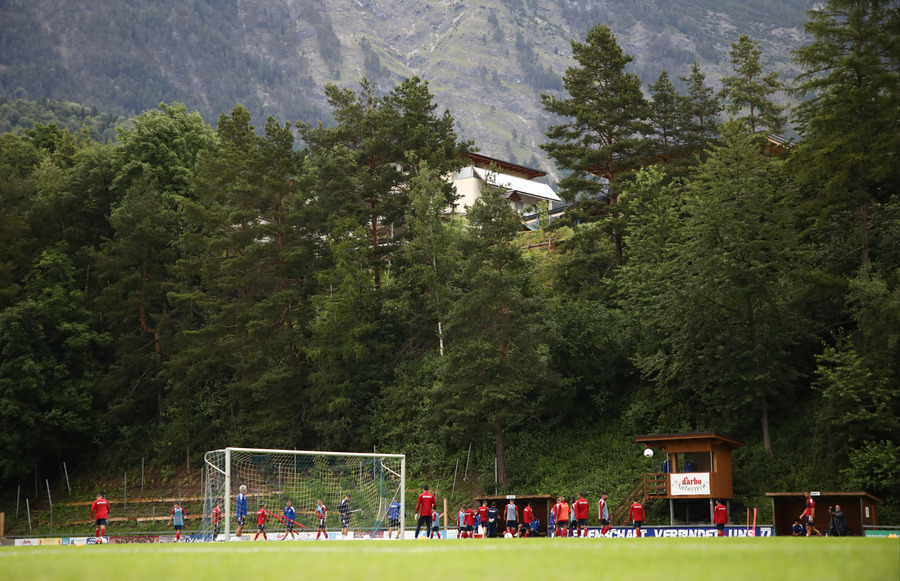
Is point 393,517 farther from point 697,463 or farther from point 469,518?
point 697,463

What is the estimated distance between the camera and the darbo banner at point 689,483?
32500 mm

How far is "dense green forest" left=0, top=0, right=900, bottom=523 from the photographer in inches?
1320

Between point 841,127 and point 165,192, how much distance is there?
43.9m

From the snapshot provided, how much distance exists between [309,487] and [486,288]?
41.5 feet

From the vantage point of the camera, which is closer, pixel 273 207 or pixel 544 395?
pixel 544 395

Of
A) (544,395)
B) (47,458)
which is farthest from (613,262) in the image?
(47,458)

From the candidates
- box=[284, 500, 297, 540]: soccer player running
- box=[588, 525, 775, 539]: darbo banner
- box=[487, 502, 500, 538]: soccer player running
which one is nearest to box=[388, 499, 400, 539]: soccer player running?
box=[487, 502, 500, 538]: soccer player running

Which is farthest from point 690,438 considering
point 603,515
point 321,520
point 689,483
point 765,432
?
point 321,520

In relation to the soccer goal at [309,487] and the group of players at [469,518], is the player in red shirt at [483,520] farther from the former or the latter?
the soccer goal at [309,487]

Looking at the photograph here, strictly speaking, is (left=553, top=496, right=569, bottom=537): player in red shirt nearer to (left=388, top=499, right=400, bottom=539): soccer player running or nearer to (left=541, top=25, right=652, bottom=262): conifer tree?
(left=388, top=499, right=400, bottom=539): soccer player running

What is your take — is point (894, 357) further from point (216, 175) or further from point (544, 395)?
point (216, 175)

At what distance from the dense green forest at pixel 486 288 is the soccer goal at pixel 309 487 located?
4794mm

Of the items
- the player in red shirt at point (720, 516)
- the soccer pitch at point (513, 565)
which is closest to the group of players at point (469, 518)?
the player in red shirt at point (720, 516)

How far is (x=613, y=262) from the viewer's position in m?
48.8
